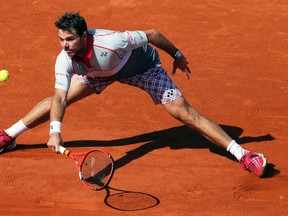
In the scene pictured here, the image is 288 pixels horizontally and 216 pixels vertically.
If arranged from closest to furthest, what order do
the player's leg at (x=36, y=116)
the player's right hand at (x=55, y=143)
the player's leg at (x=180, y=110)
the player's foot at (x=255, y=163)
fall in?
the player's right hand at (x=55, y=143) → the player's foot at (x=255, y=163) → the player's leg at (x=180, y=110) → the player's leg at (x=36, y=116)

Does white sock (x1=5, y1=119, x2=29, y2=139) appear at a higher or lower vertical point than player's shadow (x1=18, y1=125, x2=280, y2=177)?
higher

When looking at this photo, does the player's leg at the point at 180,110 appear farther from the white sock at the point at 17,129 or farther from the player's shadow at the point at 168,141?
the white sock at the point at 17,129

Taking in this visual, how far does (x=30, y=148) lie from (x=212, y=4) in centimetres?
527

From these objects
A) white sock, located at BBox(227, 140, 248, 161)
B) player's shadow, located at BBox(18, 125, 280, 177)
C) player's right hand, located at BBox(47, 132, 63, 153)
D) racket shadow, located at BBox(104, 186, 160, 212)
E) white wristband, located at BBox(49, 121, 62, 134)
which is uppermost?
white wristband, located at BBox(49, 121, 62, 134)

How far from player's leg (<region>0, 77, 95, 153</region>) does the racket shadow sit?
1.26m

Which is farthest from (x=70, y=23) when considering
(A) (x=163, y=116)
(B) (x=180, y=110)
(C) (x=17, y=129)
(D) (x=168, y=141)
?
(A) (x=163, y=116)

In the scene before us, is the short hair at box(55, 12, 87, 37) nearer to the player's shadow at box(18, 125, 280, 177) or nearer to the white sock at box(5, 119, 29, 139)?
the white sock at box(5, 119, 29, 139)

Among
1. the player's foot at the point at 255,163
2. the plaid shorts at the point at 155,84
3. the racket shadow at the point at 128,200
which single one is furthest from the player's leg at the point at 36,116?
the player's foot at the point at 255,163

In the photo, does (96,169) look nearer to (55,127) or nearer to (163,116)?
(55,127)

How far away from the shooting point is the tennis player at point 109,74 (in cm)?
804

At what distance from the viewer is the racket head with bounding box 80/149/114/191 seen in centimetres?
804

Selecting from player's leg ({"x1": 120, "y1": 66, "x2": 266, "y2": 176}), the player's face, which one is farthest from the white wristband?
player's leg ({"x1": 120, "y1": 66, "x2": 266, "y2": 176})

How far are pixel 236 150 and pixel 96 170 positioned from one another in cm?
158

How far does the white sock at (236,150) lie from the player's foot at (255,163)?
0.24 feet
